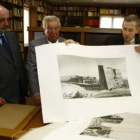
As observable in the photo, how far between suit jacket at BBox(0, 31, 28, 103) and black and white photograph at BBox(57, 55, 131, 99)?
2.08ft

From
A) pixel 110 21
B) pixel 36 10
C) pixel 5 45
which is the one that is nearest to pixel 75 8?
pixel 110 21

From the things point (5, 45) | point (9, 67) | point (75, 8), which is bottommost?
point (9, 67)

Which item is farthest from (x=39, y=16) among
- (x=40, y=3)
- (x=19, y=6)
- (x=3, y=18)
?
(x=3, y=18)

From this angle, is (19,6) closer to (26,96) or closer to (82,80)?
(26,96)

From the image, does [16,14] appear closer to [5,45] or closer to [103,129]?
[5,45]

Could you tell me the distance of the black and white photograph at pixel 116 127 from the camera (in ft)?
2.09

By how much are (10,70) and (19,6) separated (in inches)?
215

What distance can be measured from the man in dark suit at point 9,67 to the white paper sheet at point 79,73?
23.7 inches

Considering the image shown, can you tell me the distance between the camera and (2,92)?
1389 mm

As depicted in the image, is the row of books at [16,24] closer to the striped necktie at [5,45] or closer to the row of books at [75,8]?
the row of books at [75,8]

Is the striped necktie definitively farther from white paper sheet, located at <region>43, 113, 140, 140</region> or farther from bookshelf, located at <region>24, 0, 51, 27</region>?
bookshelf, located at <region>24, 0, 51, 27</region>

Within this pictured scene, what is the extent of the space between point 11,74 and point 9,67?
0.16ft

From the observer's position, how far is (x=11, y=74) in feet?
4.54

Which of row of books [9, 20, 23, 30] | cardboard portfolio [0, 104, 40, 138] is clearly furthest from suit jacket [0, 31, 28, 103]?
row of books [9, 20, 23, 30]
